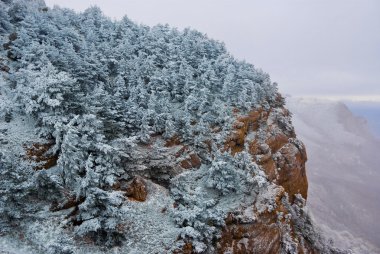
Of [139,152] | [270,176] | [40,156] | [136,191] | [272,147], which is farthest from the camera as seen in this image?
[272,147]

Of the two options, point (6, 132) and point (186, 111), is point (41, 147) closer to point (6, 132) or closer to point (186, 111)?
point (6, 132)

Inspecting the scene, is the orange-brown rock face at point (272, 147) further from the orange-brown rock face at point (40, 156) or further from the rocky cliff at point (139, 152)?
the orange-brown rock face at point (40, 156)

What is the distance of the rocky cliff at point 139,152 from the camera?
703 inches

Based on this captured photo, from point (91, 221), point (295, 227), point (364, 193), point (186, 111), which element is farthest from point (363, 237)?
point (91, 221)

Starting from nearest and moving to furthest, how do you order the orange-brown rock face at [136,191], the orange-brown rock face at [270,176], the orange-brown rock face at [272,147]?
the orange-brown rock face at [136,191] < the orange-brown rock face at [270,176] < the orange-brown rock face at [272,147]

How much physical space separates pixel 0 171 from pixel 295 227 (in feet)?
82.7

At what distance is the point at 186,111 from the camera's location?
99.9ft

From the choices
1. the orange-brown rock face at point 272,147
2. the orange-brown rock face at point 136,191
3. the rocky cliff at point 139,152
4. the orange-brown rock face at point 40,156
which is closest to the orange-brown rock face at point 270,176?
the orange-brown rock face at point 272,147

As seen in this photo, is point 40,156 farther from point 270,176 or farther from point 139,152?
point 270,176

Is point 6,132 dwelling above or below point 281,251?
above

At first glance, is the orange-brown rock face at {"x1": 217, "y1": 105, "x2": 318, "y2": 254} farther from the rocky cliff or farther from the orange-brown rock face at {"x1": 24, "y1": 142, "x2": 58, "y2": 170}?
the orange-brown rock face at {"x1": 24, "y1": 142, "x2": 58, "y2": 170}

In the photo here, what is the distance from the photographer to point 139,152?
2577 cm

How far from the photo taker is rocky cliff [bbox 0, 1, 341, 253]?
58.5 feet

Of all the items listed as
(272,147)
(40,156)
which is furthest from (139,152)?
(272,147)
